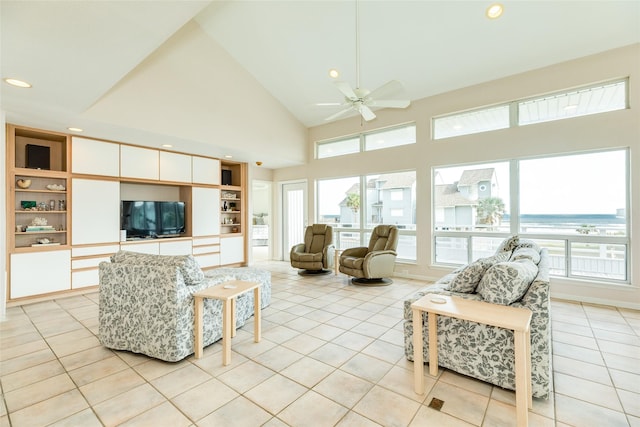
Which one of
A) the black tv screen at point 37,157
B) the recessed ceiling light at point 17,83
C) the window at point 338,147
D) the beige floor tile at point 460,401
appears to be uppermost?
the window at point 338,147

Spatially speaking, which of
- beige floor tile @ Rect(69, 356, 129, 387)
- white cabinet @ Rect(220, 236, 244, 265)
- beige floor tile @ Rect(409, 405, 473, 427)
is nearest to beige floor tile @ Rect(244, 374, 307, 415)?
beige floor tile @ Rect(409, 405, 473, 427)

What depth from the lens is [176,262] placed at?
8.03 ft

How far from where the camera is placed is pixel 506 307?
1949 millimetres

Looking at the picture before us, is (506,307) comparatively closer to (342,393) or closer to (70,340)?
(342,393)

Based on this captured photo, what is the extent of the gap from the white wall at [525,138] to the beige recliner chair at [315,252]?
1466mm

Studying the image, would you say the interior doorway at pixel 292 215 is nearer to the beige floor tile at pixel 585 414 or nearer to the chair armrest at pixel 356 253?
the chair armrest at pixel 356 253

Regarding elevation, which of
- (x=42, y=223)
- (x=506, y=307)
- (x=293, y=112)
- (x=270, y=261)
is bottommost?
(x=270, y=261)

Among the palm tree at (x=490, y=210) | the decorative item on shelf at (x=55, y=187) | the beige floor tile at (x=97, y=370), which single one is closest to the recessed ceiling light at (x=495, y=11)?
the palm tree at (x=490, y=210)

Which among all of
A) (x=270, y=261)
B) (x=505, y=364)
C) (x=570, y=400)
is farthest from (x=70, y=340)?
(x=270, y=261)

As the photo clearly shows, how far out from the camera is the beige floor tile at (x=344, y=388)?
196cm

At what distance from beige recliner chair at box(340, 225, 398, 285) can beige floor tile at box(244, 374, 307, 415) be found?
2848mm

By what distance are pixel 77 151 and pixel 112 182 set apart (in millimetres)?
633

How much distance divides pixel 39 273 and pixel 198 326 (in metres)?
3.38

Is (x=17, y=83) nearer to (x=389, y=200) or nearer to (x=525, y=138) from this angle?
(x=389, y=200)
